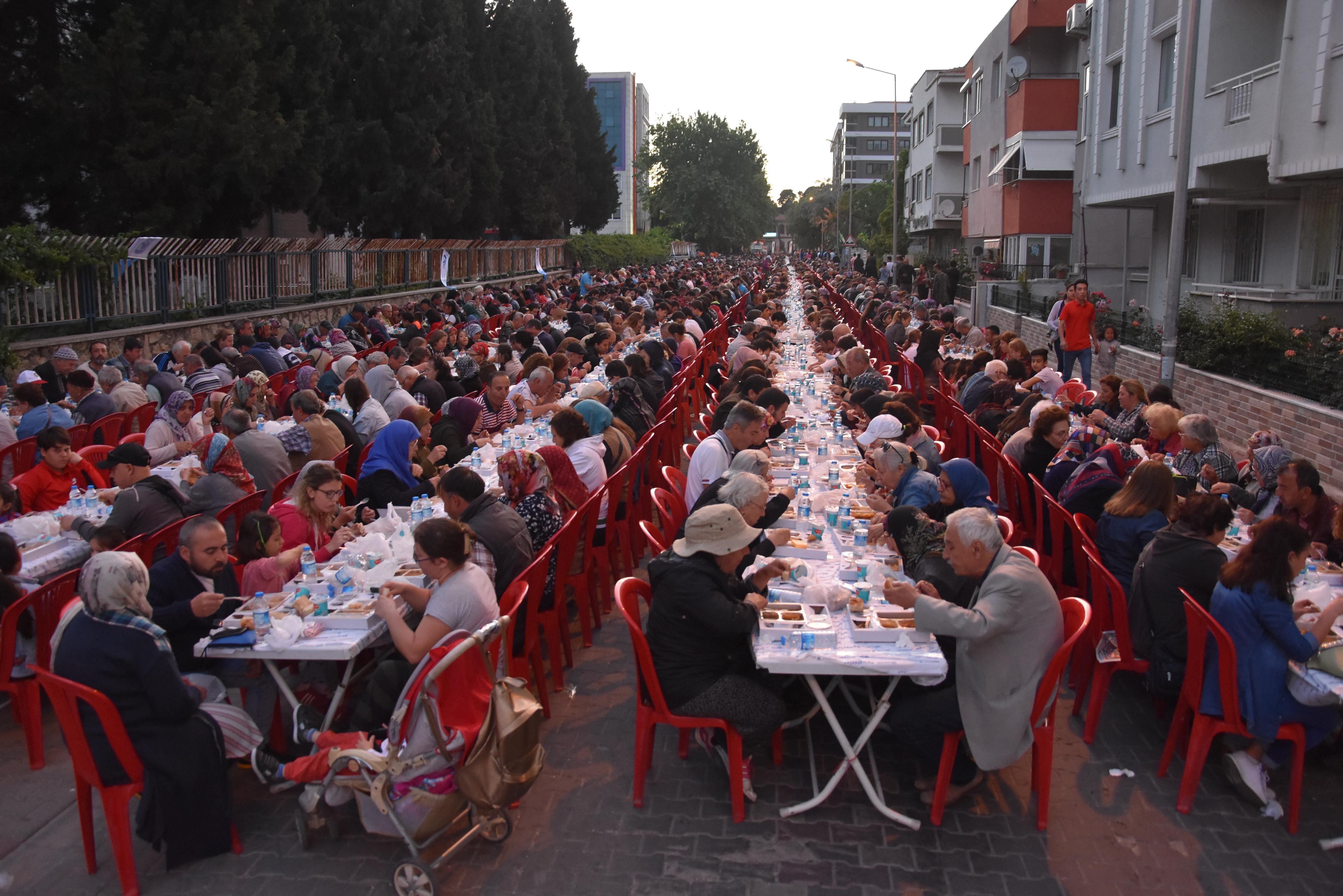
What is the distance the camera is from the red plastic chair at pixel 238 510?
6.12 m

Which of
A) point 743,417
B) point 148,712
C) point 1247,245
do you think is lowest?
point 148,712

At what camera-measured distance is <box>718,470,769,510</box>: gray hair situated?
4766 millimetres

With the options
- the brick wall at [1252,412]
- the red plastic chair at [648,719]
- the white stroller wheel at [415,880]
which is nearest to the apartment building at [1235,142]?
the brick wall at [1252,412]

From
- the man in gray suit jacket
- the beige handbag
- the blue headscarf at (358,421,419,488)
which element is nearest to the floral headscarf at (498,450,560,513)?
the beige handbag

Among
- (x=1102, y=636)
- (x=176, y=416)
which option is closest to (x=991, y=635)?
(x=1102, y=636)

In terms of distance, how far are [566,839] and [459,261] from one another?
94.1ft

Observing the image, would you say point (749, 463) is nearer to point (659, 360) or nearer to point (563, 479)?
point (563, 479)

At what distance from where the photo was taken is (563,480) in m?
6.43

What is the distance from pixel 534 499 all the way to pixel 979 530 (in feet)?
8.42

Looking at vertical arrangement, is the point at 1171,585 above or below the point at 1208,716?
above

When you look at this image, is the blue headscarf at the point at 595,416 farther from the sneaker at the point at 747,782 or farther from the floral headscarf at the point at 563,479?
the sneaker at the point at 747,782

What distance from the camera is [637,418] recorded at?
9750 millimetres

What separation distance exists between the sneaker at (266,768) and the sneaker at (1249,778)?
13.5ft

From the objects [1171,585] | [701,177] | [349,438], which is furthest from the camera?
[701,177]
